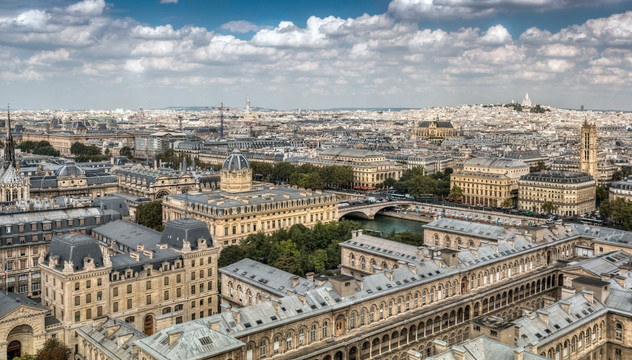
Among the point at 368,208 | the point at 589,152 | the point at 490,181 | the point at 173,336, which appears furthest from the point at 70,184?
the point at 589,152

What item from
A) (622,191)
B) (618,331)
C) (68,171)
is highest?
(68,171)

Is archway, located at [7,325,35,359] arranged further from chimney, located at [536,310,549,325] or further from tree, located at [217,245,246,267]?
chimney, located at [536,310,549,325]

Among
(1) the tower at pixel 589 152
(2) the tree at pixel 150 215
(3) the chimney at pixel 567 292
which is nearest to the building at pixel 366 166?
(1) the tower at pixel 589 152

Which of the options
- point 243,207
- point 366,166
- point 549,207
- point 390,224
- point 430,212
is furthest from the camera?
point 366,166

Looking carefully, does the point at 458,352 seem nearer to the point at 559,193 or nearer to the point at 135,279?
the point at 135,279

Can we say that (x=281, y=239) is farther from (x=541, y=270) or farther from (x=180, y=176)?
(x=180, y=176)

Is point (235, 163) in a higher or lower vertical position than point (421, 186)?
higher

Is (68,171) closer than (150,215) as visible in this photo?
No
